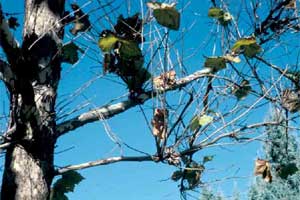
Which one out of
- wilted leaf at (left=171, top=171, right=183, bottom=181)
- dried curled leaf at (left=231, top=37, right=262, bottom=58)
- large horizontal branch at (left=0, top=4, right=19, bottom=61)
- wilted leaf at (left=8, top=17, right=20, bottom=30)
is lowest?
wilted leaf at (left=171, top=171, right=183, bottom=181)

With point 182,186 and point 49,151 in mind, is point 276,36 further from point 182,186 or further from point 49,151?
point 49,151

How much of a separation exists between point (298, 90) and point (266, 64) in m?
0.31

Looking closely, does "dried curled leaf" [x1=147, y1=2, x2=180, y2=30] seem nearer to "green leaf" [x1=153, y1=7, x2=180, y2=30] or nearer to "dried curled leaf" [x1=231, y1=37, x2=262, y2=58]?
"green leaf" [x1=153, y1=7, x2=180, y2=30]

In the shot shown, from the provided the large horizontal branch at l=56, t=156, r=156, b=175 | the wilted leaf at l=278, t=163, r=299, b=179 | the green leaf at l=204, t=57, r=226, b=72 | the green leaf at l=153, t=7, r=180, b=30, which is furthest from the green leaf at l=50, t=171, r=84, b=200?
the wilted leaf at l=278, t=163, r=299, b=179

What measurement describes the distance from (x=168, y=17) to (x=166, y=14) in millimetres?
17

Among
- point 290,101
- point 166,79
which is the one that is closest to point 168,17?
point 166,79

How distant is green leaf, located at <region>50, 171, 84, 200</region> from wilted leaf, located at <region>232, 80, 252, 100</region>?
3.40 ft

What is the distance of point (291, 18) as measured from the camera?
11.3ft

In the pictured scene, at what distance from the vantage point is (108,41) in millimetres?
2385

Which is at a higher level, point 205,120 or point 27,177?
point 205,120

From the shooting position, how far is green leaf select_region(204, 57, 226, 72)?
9.45 ft

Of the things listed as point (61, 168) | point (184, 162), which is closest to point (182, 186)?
point (184, 162)

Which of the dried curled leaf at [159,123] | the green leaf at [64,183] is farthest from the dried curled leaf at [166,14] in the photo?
the green leaf at [64,183]

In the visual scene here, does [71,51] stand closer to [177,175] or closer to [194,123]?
[194,123]
